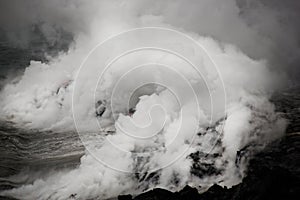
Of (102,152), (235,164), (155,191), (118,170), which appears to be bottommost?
(155,191)

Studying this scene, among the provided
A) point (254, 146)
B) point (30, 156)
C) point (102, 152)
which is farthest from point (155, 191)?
point (30, 156)

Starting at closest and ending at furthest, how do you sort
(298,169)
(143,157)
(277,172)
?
(277,172) < (298,169) < (143,157)

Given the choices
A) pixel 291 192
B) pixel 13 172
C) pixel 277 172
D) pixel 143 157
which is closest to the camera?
pixel 291 192

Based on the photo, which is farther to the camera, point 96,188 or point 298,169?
point 96,188

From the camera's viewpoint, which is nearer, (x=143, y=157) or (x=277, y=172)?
(x=277, y=172)

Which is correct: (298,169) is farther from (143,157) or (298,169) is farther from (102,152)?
(102,152)

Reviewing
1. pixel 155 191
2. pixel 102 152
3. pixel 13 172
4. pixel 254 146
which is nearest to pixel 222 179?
pixel 254 146

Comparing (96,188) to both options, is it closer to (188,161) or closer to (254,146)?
(188,161)

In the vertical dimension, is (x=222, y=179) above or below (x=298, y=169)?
above

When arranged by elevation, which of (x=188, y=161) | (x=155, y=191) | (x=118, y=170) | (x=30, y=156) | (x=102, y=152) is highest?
(x=30, y=156)
